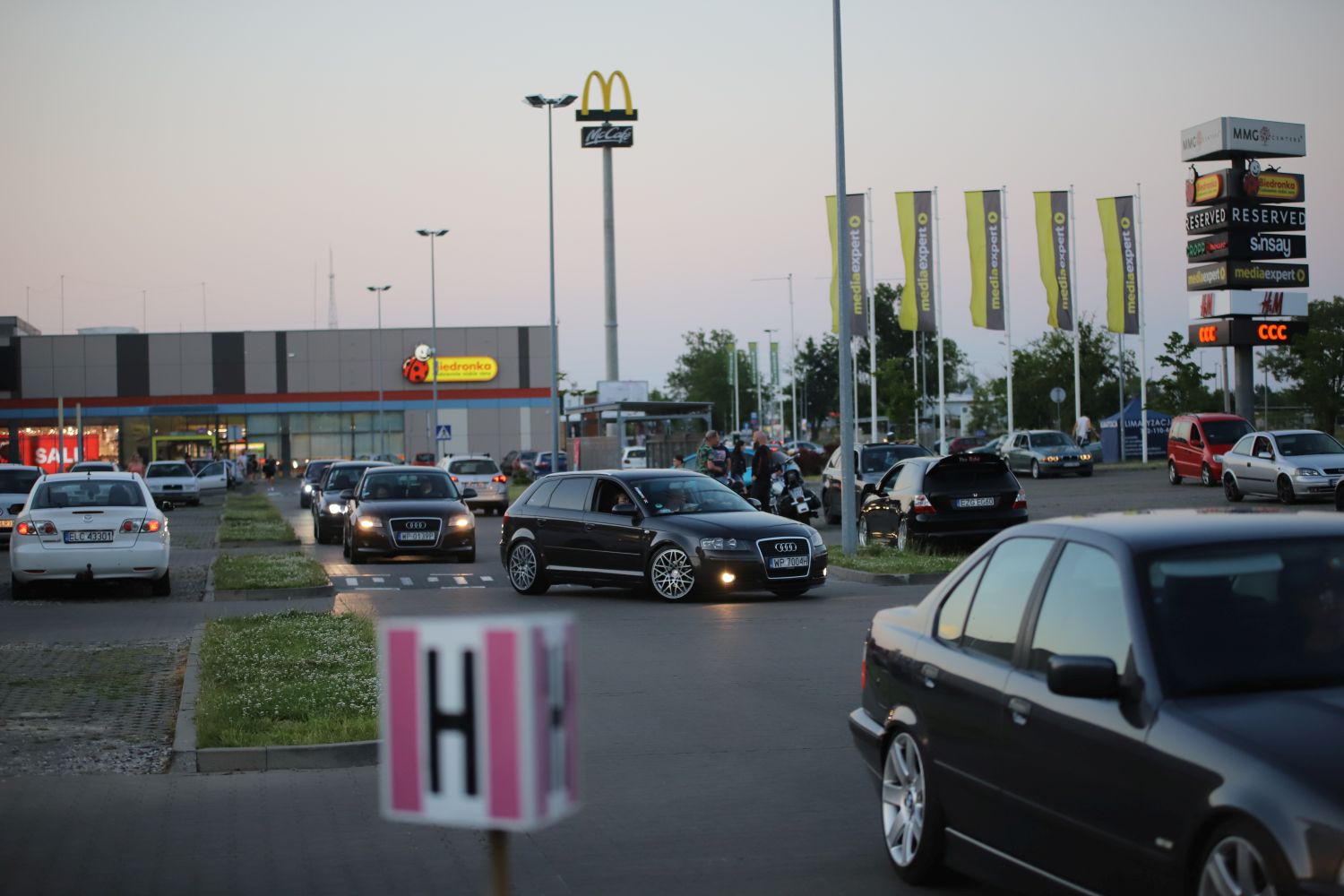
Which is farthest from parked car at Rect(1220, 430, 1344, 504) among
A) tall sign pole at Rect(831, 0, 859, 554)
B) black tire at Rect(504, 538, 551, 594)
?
black tire at Rect(504, 538, 551, 594)

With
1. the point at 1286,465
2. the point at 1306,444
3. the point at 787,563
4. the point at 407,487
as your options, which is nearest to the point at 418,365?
the point at 1306,444

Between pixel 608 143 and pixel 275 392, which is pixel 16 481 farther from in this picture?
pixel 275 392

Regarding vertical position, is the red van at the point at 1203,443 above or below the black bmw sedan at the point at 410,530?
above

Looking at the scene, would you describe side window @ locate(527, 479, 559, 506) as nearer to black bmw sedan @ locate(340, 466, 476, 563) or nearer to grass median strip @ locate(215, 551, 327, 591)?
grass median strip @ locate(215, 551, 327, 591)

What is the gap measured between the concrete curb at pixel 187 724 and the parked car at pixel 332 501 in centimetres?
1853

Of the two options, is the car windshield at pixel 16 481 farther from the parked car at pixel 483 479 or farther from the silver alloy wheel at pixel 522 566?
the parked car at pixel 483 479

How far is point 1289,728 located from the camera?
428cm

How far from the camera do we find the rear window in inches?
1740

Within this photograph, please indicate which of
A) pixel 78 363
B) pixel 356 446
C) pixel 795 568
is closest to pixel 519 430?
pixel 356 446

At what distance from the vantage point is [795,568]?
17.9m

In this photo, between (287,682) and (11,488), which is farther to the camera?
(11,488)

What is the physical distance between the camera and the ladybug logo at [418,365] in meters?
96.5

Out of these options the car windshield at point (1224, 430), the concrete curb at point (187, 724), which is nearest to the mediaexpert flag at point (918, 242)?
the car windshield at point (1224, 430)

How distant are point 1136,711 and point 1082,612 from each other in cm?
56
